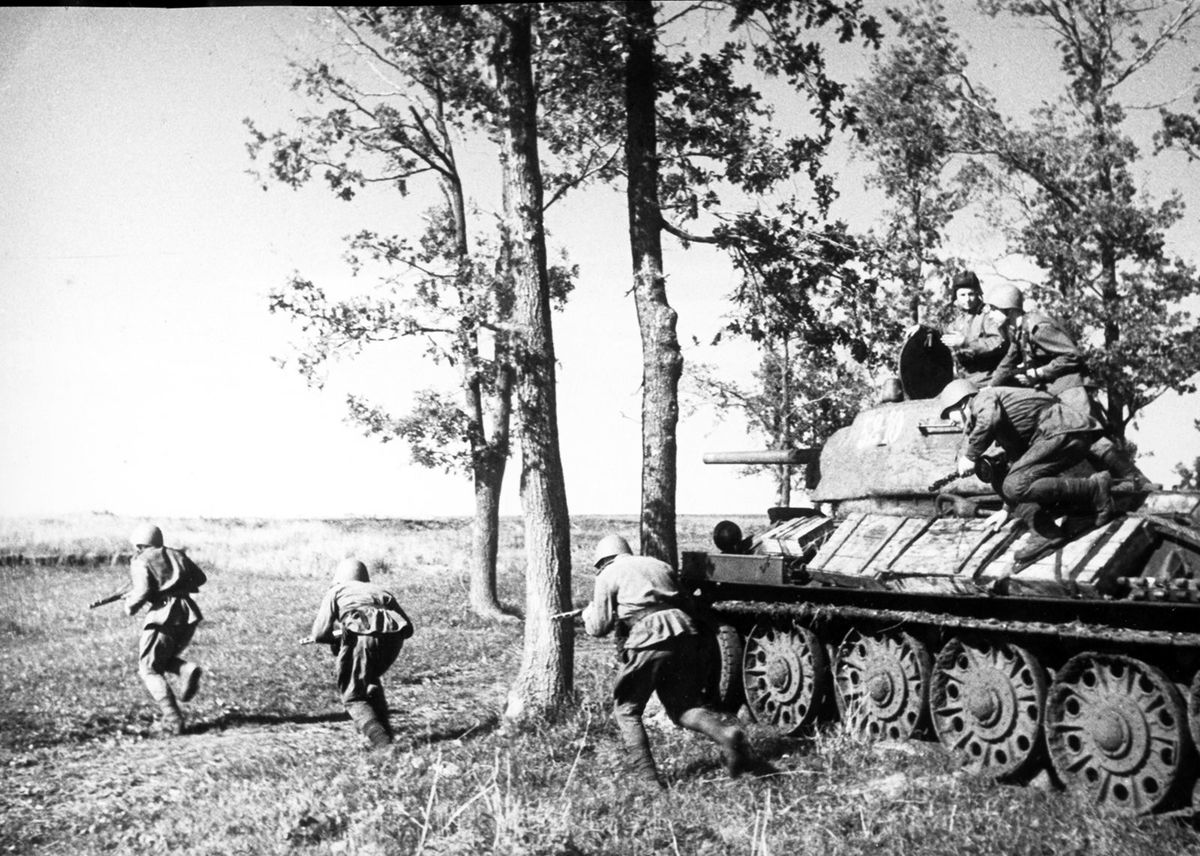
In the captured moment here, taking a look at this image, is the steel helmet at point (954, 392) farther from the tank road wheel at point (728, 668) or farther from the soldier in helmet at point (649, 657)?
the tank road wheel at point (728, 668)

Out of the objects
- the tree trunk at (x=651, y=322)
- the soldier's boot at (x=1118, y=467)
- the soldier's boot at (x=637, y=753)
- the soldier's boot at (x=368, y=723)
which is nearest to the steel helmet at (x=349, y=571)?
the soldier's boot at (x=368, y=723)

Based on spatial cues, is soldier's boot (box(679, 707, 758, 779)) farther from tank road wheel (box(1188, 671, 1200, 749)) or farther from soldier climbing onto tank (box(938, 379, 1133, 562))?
tank road wheel (box(1188, 671, 1200, 749))

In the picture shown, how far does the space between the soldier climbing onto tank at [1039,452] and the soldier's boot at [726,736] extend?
2.31 metres

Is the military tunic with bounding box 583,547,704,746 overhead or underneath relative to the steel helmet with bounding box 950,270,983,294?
underneath

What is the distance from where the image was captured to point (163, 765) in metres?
7.99

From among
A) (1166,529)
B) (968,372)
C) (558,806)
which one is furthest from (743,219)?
(558,806)

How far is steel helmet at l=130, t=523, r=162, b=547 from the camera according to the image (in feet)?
30.1

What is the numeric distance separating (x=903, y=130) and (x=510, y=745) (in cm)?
1523

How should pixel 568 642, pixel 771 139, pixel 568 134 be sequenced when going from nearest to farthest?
pixel 568 642 → pixel 771 139 → pixel 568 134

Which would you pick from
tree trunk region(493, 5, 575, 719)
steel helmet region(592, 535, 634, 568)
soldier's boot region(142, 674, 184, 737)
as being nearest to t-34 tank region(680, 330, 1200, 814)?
tree trunk region(493, 5, 575, 719)

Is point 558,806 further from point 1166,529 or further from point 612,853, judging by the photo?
point 1166,529

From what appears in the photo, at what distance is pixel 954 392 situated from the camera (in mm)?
9031

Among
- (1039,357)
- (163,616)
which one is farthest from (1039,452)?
(163,616)

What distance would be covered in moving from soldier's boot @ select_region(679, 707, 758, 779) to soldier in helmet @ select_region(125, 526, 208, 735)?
4.23 meters
